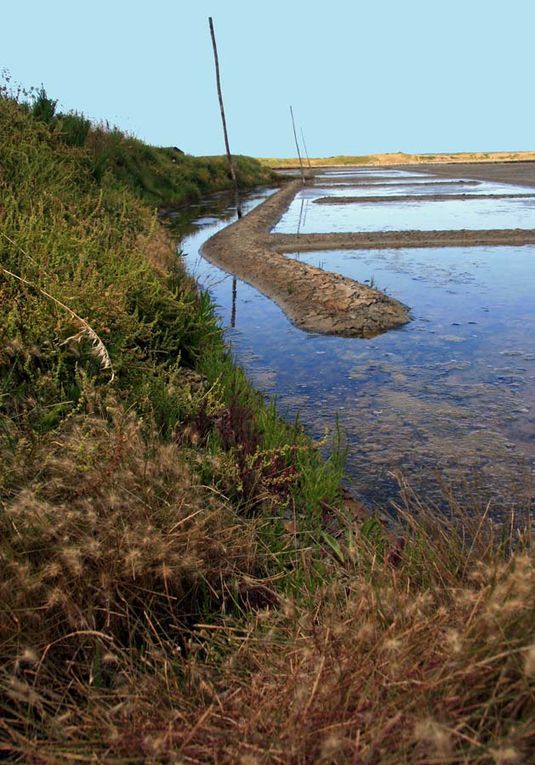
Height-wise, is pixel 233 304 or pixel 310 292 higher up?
pixel 310 292

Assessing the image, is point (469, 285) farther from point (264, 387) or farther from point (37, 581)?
point (37, 581)

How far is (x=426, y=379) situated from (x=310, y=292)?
3.95m

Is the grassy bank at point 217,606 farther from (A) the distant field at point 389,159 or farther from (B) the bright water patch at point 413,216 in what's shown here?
(A) the distant field at point 389,159

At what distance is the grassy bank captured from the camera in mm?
1431

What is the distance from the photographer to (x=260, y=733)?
1531mm

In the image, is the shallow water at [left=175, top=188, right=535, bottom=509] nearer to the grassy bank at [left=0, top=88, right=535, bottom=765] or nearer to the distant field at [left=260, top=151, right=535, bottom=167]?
the grassy bank at [left=0, top=88, right=535, bottom=765]

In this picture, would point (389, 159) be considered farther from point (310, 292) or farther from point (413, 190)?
point (310, 292)

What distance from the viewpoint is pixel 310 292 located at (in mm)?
10000

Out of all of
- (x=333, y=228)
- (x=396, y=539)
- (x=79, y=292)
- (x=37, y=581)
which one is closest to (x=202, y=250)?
(x=333, y=228)

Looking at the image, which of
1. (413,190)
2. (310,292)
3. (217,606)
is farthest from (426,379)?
(413,190)

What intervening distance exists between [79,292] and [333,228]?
14.2m

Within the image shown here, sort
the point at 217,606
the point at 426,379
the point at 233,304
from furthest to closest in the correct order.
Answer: the point at 233,304 → the point at 426,379 → the point at 217,606

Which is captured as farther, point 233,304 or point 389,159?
point 389,159

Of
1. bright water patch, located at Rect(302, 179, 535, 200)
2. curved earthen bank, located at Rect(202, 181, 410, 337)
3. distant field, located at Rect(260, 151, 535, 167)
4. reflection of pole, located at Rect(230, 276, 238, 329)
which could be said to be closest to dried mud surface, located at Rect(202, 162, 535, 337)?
curved earthen bank, located at Rect(202, 181, 410, 337)
